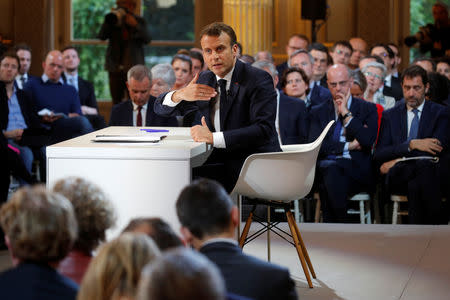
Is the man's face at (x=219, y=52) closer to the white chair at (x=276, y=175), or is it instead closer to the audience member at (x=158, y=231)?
the white chair at (x=276, y=175)

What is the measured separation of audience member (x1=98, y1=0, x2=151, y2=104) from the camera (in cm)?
1004

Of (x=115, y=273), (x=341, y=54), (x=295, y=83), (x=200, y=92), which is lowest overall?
(x=115, y=273)

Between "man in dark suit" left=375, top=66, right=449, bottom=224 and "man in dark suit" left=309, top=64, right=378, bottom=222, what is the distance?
5.2 inches

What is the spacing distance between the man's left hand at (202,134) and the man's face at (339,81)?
2.66 metres

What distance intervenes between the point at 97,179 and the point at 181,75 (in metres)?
3.90

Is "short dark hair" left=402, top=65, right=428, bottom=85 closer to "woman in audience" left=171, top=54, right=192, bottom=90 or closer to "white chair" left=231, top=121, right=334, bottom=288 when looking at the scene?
"woman in audience" left=171, top=54, right=192, bottom=90

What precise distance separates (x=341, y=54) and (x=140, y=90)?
11.0ft

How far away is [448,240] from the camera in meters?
5.14

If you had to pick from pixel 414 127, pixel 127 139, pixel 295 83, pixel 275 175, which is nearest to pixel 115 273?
pixel 127 139

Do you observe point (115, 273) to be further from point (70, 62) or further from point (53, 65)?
point (70, 62)

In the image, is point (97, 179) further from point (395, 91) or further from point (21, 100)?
point (395, 91)

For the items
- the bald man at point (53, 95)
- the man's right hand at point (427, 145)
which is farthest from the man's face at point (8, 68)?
the man's right hand at point (427, 145)

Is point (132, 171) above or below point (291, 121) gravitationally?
below

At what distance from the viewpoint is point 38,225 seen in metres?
1.83
